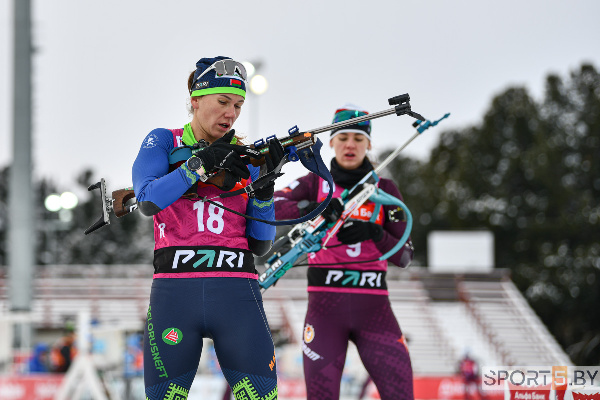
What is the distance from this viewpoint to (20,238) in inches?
488

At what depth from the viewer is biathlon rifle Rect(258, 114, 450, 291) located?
4297mm

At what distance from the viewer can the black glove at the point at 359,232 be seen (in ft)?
13.7

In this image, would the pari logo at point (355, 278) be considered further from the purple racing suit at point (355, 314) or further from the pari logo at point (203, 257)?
the pari logo at point (203, 257)

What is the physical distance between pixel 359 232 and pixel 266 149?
48.3 inches

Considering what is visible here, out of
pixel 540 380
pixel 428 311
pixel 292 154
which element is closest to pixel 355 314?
pixel 540 380

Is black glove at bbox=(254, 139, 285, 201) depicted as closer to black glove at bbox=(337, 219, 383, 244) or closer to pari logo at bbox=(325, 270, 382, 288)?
black glove at bbox=(337, 219, 383, 244)

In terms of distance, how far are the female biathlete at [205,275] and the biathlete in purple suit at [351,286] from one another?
1.11m

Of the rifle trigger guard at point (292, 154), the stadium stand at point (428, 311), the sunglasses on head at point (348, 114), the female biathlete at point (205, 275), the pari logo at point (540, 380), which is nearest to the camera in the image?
the female biathlete at point (205, 275)

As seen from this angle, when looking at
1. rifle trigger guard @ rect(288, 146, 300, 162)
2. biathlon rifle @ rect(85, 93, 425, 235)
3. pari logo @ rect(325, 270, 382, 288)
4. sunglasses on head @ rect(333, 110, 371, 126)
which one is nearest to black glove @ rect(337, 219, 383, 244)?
pari logo @ rect(325, 270, 382, 288)

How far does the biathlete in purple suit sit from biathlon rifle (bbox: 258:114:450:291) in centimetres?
6

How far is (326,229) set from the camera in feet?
14.1

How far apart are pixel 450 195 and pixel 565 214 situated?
6456 mm

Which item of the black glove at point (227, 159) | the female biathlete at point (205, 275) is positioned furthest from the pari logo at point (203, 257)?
the black glove at point (227, 159)

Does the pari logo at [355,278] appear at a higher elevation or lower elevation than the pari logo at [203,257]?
lower
